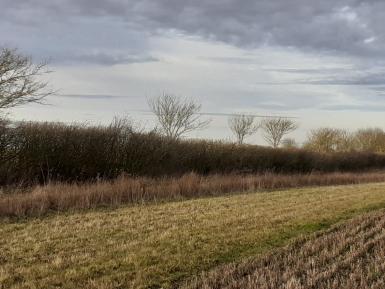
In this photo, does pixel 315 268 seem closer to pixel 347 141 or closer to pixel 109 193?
pixel 109 193

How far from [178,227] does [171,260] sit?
8.90ft

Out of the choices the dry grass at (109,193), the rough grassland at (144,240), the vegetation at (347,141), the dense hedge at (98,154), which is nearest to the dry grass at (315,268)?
the rough grassland at (144,240)

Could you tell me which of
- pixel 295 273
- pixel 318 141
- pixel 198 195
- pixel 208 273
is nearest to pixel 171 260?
pixel 208 273

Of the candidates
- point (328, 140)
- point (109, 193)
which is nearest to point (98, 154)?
point (109, 193)

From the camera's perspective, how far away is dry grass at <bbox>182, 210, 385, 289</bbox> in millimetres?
6211

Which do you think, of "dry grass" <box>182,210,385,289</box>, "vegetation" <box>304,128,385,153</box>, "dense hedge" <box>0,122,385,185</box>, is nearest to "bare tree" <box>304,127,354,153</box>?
"vegetation" <box>304,128,385,153</box>

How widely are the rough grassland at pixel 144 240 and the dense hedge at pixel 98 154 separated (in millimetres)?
9467

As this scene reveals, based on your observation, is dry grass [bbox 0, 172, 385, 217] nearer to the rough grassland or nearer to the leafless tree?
the rough grassland

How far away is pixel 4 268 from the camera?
6.92 metres

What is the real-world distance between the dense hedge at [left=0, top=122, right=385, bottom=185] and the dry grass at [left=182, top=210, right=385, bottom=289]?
1459 cm

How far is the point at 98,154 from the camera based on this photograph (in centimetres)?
2422

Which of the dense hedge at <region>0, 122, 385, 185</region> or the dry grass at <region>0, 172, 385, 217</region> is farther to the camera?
the dense hedge at <region>0, 122, 385, 185</region>

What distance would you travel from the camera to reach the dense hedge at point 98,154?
2109 centimetres

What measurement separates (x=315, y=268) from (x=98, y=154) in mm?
18463
